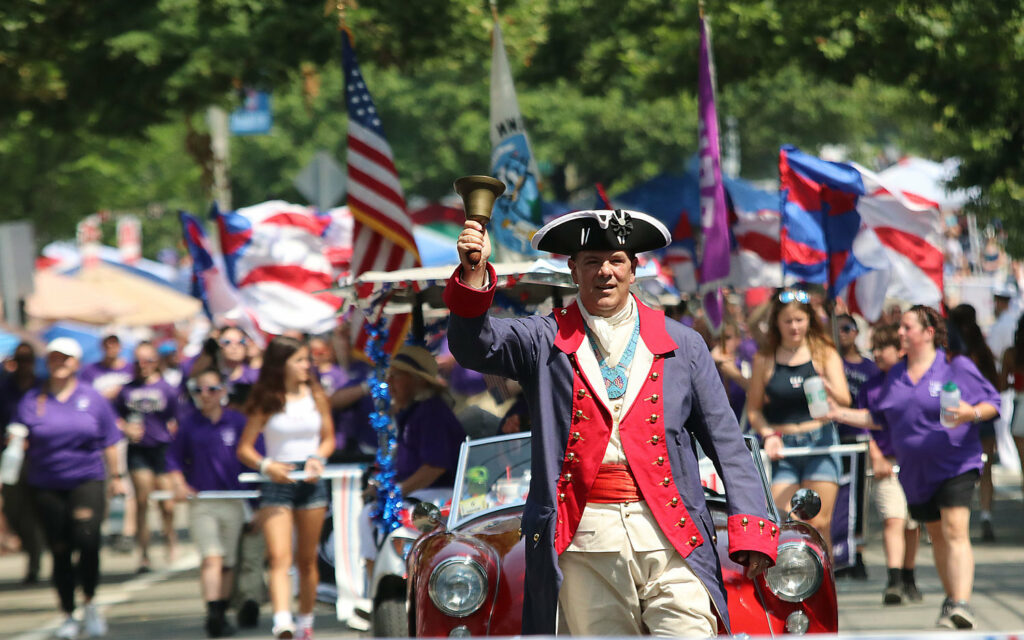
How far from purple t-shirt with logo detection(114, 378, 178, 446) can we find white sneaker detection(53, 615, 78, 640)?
349cm

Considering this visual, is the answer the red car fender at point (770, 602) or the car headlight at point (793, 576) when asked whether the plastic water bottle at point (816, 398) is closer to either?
the red car fender at point (770, 602)

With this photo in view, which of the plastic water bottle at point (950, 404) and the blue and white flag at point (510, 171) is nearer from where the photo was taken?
the plastic water bottle at point (950, 404)

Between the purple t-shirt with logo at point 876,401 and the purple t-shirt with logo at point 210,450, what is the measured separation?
13.1ft

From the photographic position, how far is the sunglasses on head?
29.7 ft

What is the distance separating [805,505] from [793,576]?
1.89ft

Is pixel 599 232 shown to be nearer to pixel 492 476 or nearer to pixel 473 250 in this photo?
pixel 473 250

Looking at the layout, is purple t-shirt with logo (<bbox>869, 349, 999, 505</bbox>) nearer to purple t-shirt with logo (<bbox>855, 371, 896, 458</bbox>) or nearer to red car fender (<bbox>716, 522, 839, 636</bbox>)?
purple t-shirt with logo (<bbox>855, 371, 896, 458</bbox>)

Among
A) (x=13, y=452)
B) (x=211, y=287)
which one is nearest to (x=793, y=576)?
(x=13, y=452)

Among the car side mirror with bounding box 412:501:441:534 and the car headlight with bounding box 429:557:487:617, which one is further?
the car side mirror with bounding box 412:501:441:534

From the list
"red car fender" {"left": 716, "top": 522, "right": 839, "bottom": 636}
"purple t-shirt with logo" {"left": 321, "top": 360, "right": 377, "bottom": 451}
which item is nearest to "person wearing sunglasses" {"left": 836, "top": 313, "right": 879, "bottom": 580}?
"purple t-shirt with logo" {"left": 321, "top": 360, "right": 377, "bottom": 451}

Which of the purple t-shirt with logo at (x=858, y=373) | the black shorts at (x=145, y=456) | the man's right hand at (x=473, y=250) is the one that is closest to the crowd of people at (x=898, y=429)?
the purple t-shirt with logo at (x=858, y=373)

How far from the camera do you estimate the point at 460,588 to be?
6191 mm

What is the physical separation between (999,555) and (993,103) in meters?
3.51

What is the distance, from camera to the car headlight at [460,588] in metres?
6.18
